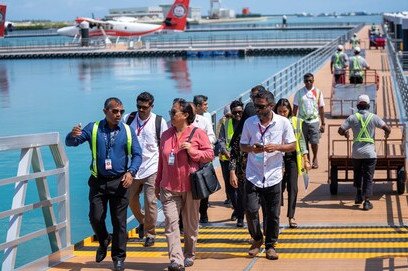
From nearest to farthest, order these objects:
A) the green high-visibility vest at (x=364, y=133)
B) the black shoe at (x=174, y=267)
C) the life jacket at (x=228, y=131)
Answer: the black shoe at (x=174, y=267) → the life jacket at (x=228, y=131) → the green high-visibility vest at (x=364, y=133)

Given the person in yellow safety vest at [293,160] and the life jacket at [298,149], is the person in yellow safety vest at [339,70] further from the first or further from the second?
the person in yellow safety vest at [293,160]

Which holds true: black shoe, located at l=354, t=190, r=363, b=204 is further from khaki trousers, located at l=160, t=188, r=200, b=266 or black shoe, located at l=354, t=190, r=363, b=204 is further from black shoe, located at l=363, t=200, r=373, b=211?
khaki trousers, located at l=160, t=188, r=200, b=266

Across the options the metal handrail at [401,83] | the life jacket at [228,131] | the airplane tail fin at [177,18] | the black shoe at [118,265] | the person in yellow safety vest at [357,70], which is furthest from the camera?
the airplane tail fin at [177,18]

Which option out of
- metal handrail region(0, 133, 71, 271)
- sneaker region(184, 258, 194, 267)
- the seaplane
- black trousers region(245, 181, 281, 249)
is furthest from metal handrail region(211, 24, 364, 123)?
the seaplane

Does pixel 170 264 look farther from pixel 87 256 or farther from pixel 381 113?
pixel 381 113

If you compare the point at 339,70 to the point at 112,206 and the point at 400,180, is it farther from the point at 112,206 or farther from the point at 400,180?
the point at 112,206

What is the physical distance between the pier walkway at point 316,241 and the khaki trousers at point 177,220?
250 millimetres

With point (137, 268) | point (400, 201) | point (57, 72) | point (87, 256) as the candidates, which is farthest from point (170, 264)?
point (57, 72)

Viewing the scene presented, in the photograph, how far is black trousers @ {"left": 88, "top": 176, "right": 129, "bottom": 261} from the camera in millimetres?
7293

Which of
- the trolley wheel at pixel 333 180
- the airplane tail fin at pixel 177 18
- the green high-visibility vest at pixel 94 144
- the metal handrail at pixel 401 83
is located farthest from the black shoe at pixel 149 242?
the airplane tail fin at pixel 177 18

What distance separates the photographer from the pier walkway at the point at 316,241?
7441 mm

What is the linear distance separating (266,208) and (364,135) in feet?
10.8

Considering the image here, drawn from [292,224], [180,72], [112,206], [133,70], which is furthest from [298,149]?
[133,70]

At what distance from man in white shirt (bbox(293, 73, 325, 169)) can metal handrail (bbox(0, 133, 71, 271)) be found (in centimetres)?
694
